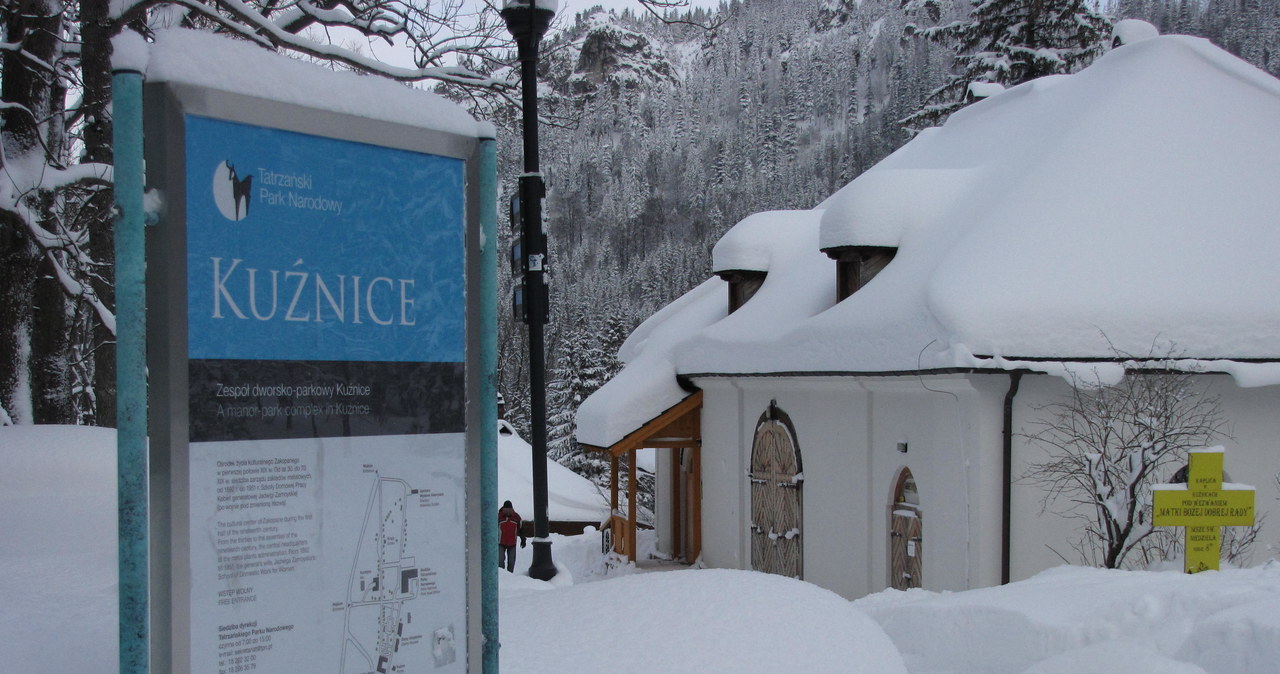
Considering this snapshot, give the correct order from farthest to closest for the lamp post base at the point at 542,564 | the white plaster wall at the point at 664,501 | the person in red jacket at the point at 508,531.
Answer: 1. the white plaster wall at the point at 664,501
2. the person in red jacket at the point at 508,531
3. the lamp post base at the point at 542,564

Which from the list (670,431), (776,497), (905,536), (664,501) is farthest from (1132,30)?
(664,501)

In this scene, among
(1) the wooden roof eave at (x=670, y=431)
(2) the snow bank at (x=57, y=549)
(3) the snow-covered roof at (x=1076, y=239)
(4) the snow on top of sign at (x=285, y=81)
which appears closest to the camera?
(4) the snow on top of sign at (x=285, y=81)

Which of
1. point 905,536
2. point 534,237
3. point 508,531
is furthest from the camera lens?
point 508,531

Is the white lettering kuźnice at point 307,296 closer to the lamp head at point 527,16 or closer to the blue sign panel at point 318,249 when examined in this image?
the blue sign panel at point 318,249

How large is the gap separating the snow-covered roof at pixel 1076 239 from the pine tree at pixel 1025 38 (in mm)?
14168

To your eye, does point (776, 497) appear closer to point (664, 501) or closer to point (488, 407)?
point (664, 501)

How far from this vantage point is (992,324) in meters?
10.5

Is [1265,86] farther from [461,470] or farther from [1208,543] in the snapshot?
[461,470]

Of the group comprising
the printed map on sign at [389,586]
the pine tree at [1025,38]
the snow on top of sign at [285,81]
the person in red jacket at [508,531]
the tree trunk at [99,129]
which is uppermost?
the pine tree at [1025,38]

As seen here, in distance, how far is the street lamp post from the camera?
8930mm

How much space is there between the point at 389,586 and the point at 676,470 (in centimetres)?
1749

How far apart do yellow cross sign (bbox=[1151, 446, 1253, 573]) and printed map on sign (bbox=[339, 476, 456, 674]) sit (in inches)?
252

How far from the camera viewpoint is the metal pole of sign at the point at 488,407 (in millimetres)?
3434

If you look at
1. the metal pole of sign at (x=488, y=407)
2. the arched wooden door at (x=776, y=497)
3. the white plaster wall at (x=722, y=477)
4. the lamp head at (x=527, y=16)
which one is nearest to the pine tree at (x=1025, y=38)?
the white plaster wall at (x=722, y=477)
